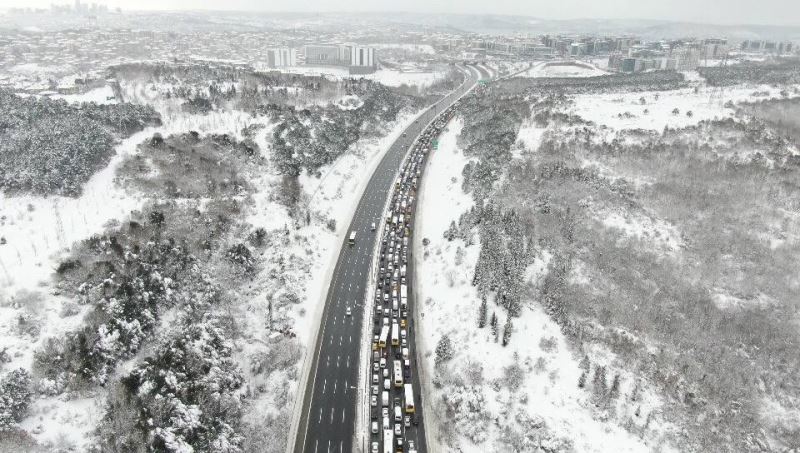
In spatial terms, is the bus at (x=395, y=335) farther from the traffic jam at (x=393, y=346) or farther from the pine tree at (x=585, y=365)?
the pine tree at (x=585, y=365)

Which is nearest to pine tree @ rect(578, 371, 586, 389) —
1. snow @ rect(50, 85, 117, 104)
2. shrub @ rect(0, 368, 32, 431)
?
shrub @ rect(0, 368, 32, 431)

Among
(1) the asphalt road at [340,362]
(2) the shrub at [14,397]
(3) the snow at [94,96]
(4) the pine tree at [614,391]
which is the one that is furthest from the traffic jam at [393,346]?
(3) the snow at [94,96]

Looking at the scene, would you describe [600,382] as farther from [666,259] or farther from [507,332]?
[666,259]

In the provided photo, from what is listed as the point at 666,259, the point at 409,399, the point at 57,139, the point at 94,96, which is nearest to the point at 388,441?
the point at 409,399

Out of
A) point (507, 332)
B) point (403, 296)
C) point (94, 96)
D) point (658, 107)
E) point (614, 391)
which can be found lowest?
point (403, 296)

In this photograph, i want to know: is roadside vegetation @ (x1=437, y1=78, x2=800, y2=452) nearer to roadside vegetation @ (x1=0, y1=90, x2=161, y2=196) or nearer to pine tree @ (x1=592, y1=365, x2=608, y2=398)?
pine tree @ (x1=592, y1=365, x2=608, y2=398)

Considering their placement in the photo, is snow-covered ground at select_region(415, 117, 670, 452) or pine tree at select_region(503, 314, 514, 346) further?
pine tree at select_region(503, 314, 514, 346)
